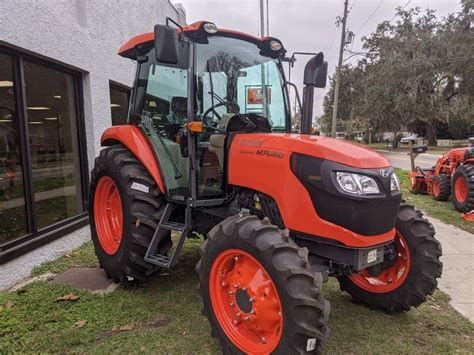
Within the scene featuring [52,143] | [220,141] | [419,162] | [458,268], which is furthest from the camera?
[419,162]

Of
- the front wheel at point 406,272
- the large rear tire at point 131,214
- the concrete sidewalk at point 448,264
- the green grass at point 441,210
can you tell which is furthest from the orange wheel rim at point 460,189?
the large rear tire at point 131,214

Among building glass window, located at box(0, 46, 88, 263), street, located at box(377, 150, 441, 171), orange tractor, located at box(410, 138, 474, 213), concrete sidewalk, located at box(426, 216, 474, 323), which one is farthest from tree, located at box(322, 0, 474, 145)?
building glass window, located at box(0, 46, 88, 263)

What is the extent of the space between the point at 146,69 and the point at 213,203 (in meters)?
1.68

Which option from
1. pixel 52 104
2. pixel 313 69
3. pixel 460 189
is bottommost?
pixel 460 189

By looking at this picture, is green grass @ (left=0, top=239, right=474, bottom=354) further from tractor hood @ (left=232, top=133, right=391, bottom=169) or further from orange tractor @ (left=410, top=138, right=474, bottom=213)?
orange tractor @ (left=410, top=138, right=474, bottom=213)

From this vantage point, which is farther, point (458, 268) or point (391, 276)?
point (458, 268)

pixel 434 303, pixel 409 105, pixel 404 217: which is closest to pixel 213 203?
pixel 404 217

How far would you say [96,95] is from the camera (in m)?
6.27

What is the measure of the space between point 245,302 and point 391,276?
1.59m

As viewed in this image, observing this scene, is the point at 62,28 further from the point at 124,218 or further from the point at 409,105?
the point at 409,105

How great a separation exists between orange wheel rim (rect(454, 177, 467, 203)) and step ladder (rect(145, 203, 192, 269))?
22.9 ft

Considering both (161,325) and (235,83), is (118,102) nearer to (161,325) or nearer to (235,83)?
(235,83)

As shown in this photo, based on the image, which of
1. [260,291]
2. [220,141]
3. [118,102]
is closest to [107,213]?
[220,141]

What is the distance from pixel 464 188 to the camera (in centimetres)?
834
